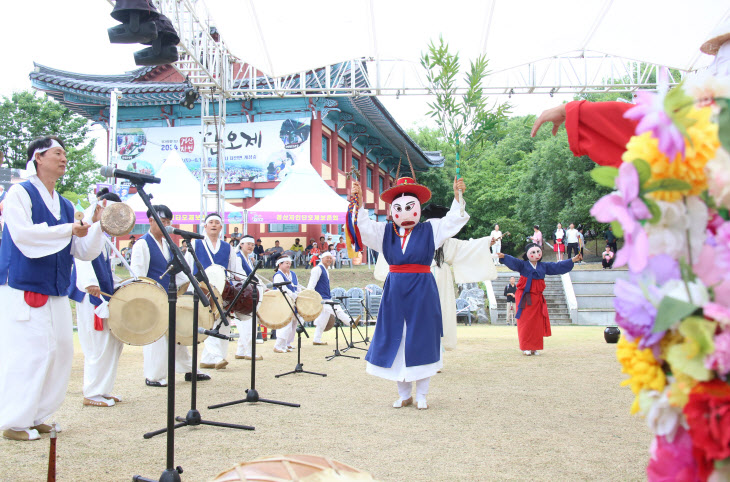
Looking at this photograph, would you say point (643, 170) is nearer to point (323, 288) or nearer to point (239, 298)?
point (239, 298)

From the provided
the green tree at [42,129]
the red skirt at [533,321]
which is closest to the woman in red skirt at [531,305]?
the red skirt at [533,321]

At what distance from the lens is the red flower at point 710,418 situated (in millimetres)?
1069

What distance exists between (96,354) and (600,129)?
15.7 ft

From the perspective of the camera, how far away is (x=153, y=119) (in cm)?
2164

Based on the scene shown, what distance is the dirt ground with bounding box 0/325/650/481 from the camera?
321 centimetres

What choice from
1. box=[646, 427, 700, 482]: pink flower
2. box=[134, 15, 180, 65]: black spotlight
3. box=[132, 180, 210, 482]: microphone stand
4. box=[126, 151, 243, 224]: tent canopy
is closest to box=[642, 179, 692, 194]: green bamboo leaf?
box=[646, 427, 700, 482]: pink flower

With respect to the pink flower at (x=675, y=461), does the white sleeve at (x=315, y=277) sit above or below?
above

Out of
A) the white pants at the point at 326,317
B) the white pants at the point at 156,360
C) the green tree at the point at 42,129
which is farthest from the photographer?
the green tree at the point at 42,129

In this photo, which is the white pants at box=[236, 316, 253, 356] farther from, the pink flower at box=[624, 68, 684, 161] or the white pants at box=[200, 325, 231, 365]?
the pink flower at box=[624, 68, 684, 161]

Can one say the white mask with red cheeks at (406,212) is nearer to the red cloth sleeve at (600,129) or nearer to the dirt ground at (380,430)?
the dirt ground at (380,430)

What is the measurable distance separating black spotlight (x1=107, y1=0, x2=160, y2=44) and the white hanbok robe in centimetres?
309

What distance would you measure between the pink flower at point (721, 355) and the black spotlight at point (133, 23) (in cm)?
655

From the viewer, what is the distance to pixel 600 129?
2.03 metres

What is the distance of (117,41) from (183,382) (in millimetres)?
3892
